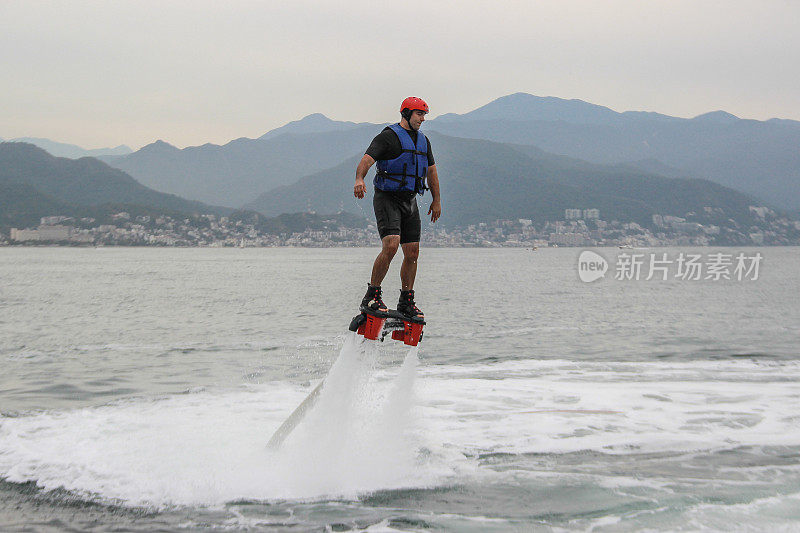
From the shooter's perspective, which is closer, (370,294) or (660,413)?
(370,294)

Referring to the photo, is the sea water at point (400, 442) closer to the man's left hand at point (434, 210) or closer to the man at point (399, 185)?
the man at point (399, 185)

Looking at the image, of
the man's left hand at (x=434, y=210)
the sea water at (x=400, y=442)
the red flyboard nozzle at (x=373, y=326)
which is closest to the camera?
the sea water at (x=400, y=442)

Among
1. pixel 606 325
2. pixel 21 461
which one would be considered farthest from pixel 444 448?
pixel 606 325

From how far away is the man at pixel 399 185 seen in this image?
1012 centimetres

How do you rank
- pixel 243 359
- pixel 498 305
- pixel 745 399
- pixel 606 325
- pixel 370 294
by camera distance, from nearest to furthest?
pixel 370 294
pixel 745 399
pixel 243 359
pixel 606 325
pixel 498 305

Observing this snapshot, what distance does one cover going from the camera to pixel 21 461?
10656mm

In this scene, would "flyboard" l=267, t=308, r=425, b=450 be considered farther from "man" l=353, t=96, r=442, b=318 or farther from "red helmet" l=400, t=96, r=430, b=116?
"red helmet" l=400, t=96, r=430, b=116

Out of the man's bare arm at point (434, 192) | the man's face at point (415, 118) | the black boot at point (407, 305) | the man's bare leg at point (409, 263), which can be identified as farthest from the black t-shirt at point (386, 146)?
the black boot at point (407, 305)

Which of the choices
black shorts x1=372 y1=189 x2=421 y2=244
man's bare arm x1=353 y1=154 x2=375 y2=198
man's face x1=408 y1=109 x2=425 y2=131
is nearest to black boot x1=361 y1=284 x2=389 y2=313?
black shorts x1=372 y1=189 x2=421 y2=244

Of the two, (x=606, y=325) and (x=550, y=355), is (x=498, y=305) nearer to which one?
(x=606, y=325)

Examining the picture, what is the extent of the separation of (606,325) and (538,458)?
29.2 m

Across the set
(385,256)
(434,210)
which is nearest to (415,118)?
(434,210)

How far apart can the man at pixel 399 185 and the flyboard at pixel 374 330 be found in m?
0.12

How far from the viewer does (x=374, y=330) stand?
10.4 m
